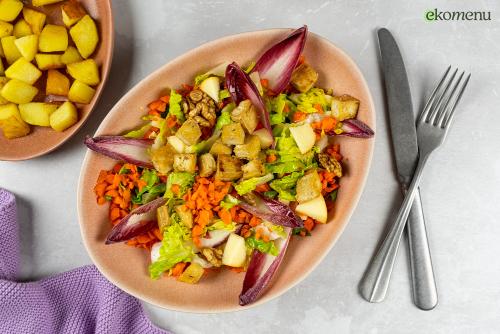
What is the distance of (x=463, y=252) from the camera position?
6.93ft

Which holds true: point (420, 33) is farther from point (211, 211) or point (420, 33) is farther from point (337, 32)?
point (211, 211)

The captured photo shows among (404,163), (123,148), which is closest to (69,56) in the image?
(123,148)

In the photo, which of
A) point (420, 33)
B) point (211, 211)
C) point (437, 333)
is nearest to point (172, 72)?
point (211, 211)

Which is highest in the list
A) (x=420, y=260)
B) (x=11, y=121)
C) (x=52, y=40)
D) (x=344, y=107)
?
(x=52, y=40)

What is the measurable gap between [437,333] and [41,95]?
1.64 meters

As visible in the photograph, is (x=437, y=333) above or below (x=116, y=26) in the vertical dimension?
below

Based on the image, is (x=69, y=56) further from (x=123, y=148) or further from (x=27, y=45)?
(x=123, y=148)

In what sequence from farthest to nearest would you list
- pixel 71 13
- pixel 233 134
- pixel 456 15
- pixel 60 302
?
pixel 60 302 → pixel 456 15 → pixel 71 13 → pixel 233 134

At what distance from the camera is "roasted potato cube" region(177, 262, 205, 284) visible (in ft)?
6.12

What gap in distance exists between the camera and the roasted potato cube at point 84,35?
1.99 meters

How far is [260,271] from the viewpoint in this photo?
189 cm

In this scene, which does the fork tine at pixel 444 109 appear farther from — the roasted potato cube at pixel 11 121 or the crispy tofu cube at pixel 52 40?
the roasted potato cube at pixel 11 121

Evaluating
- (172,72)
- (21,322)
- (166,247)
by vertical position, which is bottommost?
(21,322)

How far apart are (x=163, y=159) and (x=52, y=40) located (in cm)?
58
